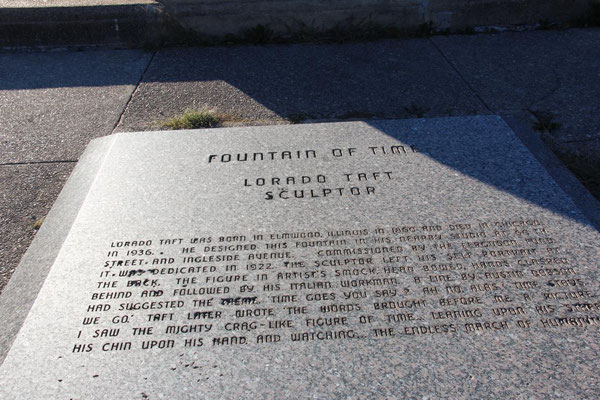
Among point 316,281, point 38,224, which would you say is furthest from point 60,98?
point 316,281

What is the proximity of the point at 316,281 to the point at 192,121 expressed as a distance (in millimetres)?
2027

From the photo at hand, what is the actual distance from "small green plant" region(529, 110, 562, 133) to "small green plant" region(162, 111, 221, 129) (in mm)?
2410

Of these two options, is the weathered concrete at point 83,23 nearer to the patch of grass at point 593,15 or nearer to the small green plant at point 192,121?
the small green plant at point 192,121

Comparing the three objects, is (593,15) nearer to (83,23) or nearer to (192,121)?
(192,121)

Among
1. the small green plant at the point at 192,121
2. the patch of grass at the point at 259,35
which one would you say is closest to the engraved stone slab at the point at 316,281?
the small green plant at the point at 192,121

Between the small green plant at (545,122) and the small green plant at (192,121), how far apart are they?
7.91 feet

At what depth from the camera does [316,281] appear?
2.04 meters

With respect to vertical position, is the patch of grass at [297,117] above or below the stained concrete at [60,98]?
above

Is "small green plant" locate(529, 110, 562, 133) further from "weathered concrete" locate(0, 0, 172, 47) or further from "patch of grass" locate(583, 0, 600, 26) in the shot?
"weathered concrete" locate(0, 0, 172, 47)

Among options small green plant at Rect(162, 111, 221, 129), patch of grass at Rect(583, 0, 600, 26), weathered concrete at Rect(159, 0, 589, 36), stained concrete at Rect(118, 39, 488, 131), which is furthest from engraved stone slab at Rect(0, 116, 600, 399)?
patch of grass at Rect(583, 0, 600, 26)

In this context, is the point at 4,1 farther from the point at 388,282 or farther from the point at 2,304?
the point at 388,282

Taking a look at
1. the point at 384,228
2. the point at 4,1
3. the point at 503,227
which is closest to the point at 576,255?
the point at 503,227

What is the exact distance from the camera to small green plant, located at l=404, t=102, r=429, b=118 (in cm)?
365

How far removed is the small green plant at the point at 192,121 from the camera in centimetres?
358
